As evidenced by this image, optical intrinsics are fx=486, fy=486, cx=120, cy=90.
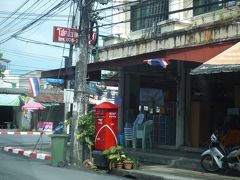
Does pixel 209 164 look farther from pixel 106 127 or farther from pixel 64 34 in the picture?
pixel 64 34

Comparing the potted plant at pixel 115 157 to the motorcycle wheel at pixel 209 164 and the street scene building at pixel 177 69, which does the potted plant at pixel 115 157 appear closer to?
the motorcycle wheel at pixel 209 164

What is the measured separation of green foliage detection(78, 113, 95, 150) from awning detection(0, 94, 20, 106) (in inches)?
1252

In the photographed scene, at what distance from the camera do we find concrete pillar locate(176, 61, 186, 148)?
1912 cm

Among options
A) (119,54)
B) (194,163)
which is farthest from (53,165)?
(119,54)

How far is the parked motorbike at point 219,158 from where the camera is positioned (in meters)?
13.2

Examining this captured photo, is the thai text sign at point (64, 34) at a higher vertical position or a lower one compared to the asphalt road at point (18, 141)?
higher

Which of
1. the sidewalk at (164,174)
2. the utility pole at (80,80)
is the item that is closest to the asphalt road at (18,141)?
the utility pole at (80,80)

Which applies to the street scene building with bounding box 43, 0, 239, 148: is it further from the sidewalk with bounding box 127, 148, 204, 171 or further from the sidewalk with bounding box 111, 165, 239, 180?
the sidewalk with bounding box 111, 165, 239, 180

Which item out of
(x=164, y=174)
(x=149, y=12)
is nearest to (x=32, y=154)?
(x=164, y=174)

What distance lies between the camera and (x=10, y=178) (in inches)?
484

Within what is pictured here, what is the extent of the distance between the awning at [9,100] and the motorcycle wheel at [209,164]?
1406 inches

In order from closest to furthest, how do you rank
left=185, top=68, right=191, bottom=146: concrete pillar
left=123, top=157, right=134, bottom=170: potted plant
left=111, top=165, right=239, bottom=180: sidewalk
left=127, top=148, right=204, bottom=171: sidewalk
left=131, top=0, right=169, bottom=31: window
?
1. left=111, top=165, right=239, bottom=180: sidewalk
2. left=123, top=157, right=134, bottom=170: potted plant
3. left=127, top=148, right=204, bottom=171: sidewalk
4. left=185, top=68, right=191, bottom=146: concrete pillar
5. left=131, top=0, right=169, bottom=31: window

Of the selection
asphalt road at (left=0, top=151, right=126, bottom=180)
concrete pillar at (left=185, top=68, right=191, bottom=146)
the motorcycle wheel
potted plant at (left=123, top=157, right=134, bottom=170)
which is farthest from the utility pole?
the motorcycle wheel

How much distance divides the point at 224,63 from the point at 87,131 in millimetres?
5986
